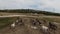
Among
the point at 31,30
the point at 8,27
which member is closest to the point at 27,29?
the point at 31,30

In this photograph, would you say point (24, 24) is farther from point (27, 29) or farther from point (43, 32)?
point (43, 32)

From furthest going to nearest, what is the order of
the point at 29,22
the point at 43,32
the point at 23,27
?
the point at 29,22 < the point at 23,27 < the point at 43,32

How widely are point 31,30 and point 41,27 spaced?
1.23 metres

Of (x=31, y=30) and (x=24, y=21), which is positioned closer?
(x=31, y=30)

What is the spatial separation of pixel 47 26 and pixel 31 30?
213cm

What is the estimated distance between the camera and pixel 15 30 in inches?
862

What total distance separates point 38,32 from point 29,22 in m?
3.39

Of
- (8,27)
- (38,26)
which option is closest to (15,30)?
(8,27)

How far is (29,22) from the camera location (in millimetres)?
24656

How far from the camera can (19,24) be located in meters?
23.6

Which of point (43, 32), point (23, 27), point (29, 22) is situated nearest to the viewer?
point (43, 32)

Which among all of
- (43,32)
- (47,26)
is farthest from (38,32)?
(47,26)

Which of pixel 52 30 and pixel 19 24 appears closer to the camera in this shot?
pixel 52 30

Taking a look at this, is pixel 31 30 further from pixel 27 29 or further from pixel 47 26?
pixel 47 26
